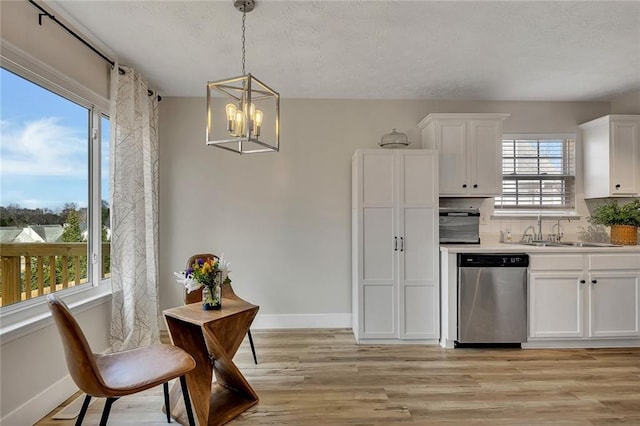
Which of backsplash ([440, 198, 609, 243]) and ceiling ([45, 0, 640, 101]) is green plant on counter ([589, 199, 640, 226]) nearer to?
backsplash ([440, 198, 609, 243])

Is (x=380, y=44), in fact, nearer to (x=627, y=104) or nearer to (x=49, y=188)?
(x=49, y=188)

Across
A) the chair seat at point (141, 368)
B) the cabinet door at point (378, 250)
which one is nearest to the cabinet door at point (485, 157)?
the cabinet door at point (378, 250)

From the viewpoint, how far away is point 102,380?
5.05ft

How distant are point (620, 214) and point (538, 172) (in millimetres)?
890

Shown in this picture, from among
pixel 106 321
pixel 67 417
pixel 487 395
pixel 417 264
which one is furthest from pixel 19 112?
pixel 487 395

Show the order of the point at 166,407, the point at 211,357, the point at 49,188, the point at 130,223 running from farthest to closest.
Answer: the point at 130,223, the point at 49,188, the point at 211,357, the point at 166,407

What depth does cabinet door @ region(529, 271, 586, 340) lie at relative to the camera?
311cm

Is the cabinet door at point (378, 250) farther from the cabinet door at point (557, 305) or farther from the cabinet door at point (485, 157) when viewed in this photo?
the cabinet door at point (557, 305)

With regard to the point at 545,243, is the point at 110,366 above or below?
below

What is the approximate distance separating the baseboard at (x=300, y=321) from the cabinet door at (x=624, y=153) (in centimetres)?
332

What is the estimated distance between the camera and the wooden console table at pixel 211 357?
197cm

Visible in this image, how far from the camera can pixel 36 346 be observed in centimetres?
203

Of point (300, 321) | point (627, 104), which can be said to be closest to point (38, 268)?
point (300, 321)

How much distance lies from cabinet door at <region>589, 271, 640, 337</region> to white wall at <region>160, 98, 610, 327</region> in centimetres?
232
